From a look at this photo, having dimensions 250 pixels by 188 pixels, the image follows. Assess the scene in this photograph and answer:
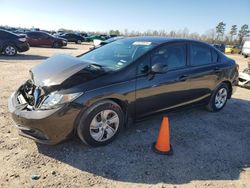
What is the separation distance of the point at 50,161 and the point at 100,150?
2.37 ft

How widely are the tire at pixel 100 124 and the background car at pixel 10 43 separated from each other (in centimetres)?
1158

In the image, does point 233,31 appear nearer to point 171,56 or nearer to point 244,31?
point 244,31

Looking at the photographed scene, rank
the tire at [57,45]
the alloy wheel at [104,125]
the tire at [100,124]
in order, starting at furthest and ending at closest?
the tire at [57,45], the alloy wheel at [104,125], the tire at [100,124]

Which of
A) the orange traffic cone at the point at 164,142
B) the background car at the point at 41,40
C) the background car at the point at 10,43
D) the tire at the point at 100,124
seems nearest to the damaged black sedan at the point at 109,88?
the tire at the point at 100,124

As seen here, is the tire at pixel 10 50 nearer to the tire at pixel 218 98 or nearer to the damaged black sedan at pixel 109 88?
the damaged black sedan at pixel 109 88

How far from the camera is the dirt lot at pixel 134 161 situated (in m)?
3.09

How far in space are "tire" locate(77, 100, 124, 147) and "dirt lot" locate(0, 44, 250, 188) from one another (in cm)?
16

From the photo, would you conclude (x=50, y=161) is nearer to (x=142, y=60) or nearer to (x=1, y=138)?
(x=1, y=138)

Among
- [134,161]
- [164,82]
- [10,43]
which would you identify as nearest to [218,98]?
[164,82]

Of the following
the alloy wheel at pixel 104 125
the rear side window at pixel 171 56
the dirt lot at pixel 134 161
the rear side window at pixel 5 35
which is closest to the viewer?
the dirt lot at pixel 134 161

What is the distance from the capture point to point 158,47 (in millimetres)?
4336

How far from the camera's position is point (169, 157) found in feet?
12.0

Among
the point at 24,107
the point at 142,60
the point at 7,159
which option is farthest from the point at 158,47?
the point at 7,159

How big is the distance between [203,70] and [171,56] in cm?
A: 93
